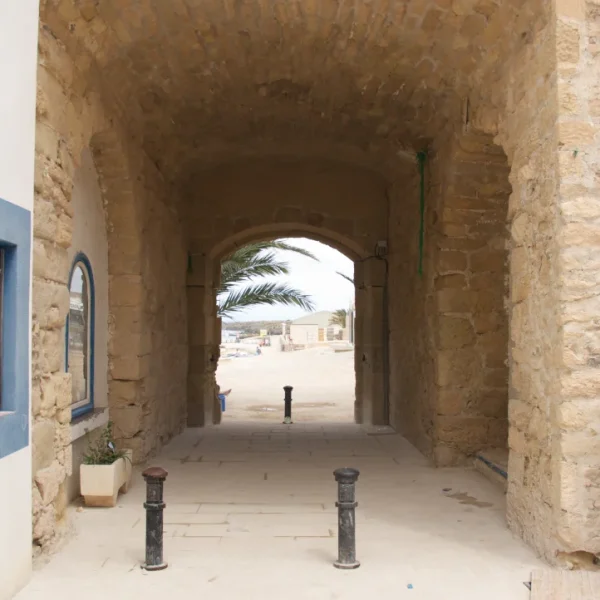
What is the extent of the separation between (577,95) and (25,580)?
11.3 ft

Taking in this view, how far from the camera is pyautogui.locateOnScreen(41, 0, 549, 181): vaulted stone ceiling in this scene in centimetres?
399

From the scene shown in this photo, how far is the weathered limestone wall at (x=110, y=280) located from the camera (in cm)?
338

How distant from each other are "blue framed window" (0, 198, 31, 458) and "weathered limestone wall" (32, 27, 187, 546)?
0.79 ft

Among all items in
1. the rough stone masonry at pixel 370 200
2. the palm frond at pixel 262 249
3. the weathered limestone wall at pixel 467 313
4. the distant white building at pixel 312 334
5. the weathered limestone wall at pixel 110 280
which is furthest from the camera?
the distant white building at pixel 312 334

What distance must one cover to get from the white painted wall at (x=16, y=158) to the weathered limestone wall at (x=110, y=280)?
0.70 feet

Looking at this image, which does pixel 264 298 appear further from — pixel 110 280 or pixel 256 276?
pixel 110 280

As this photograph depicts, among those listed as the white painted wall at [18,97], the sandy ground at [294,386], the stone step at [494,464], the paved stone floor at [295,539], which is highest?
the white painted wall at [18,97]

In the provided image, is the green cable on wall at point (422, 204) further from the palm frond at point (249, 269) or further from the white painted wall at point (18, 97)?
the palm frond at point (249, 269)

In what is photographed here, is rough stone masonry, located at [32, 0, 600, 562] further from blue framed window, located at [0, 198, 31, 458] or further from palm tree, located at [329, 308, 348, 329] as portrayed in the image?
palm tree, located at [329, 308, 348, 329]

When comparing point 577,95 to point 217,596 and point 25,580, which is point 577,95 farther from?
point 25,580

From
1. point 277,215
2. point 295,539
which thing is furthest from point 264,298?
point 295,539

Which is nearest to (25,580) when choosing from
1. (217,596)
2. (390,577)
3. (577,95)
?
(217,596)

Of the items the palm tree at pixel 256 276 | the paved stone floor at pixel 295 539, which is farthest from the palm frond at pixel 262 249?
the paved stone floor at pixel 295 539

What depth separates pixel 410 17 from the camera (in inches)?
163
